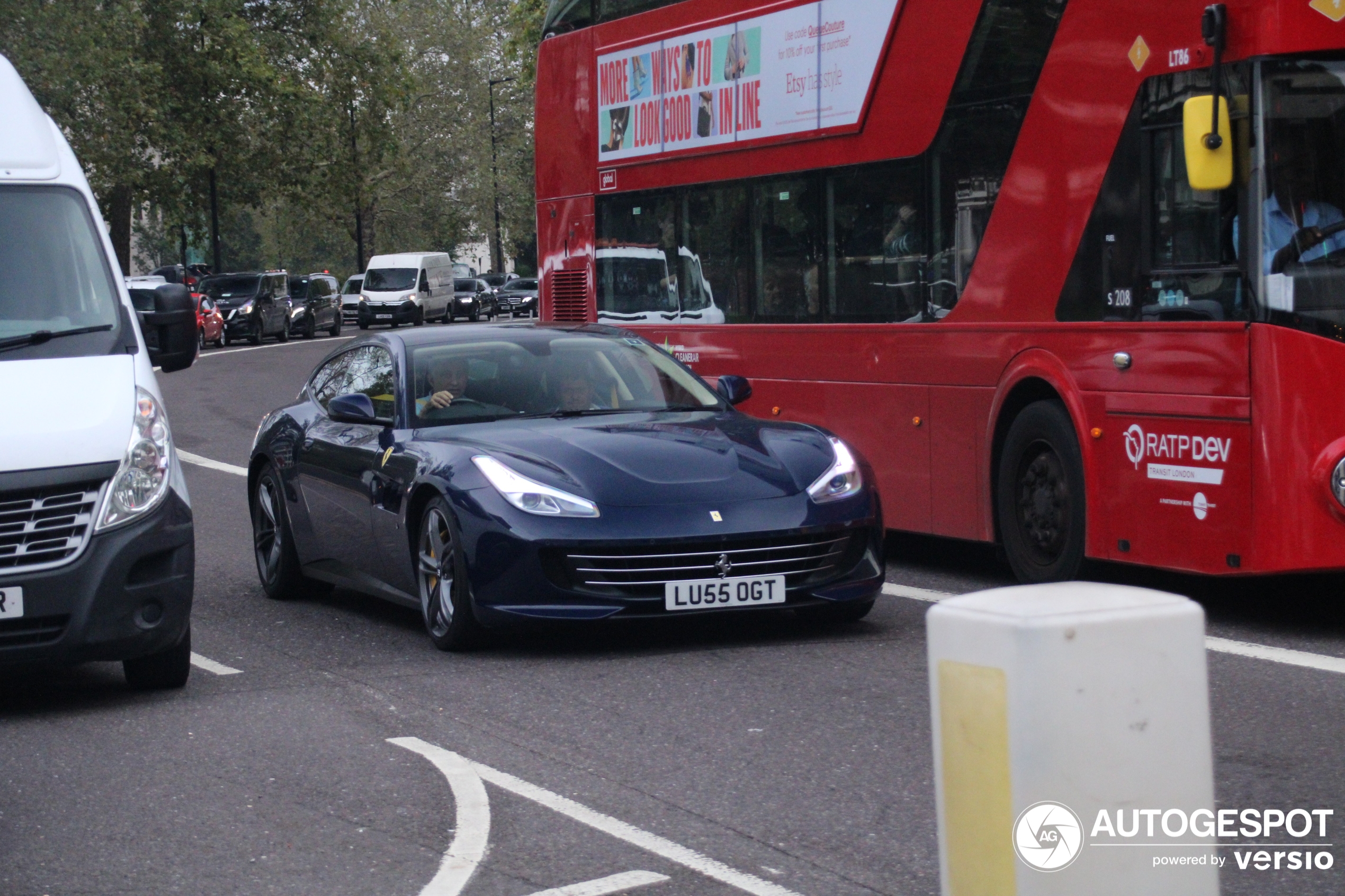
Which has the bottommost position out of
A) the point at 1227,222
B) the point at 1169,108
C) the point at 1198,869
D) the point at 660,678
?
the point at 660,678

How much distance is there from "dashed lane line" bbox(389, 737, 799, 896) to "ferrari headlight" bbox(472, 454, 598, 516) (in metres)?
1.64

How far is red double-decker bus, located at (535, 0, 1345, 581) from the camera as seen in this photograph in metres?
7.84

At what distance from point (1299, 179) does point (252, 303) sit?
48594 millimetres

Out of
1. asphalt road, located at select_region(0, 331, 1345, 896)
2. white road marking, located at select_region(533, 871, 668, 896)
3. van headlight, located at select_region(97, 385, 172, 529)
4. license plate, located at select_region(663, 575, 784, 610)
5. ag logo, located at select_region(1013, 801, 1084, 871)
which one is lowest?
asphalt road, located at select_region(0, 331, 1345, 896)

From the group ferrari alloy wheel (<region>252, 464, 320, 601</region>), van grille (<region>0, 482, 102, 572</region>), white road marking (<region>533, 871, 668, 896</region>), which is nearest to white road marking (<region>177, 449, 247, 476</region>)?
ferrari alloy wheel (<region>252, 464, 320, 601</region>)

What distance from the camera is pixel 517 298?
3378 inches

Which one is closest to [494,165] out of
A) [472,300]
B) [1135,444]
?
[472,300]

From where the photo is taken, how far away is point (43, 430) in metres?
6.85

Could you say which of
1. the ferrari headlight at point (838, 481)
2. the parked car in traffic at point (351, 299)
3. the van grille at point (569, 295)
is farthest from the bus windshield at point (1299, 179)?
the parked car in traffic at point (351, 299)

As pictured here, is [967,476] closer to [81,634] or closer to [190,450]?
[81,634]

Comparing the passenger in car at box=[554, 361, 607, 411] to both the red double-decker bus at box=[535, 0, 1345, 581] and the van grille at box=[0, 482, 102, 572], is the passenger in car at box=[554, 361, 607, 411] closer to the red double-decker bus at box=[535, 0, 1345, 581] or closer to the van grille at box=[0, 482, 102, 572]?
the red double-decker bus at box=[535, 0, 1345, 581]

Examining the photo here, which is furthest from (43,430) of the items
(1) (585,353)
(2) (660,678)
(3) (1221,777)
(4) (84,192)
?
(3) (1221,777)

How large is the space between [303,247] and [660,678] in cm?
9953

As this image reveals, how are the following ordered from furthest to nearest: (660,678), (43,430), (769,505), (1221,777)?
(769,505)
(660,678)
(43,430)
(1221,777)
